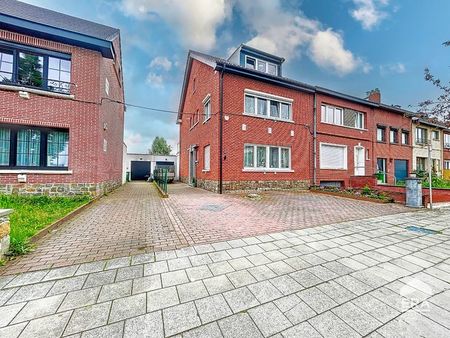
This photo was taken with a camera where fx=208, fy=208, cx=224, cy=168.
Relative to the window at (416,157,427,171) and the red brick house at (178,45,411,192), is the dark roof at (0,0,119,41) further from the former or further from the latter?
the window at (416,157,427,171)

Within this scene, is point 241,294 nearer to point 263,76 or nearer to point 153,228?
point 153,228

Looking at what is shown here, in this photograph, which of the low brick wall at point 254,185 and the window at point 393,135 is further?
the window at point 393,135

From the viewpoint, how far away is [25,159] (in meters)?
8.02

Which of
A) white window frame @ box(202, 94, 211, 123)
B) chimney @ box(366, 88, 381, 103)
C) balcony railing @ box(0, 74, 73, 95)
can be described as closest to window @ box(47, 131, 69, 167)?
balcony railing @ box(0, 74, 73, 95)

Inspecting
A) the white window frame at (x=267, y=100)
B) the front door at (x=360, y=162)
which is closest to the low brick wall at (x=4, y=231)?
the white window frame at (x=267, y=100)

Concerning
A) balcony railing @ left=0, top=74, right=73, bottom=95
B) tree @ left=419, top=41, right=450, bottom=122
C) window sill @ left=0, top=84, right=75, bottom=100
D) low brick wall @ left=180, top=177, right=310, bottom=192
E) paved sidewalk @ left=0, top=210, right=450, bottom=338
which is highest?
balcony railing @ left=0, top=74, right=73, bottom=95

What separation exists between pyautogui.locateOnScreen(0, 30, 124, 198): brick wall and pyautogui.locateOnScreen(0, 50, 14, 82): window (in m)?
0.55

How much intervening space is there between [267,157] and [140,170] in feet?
65.3

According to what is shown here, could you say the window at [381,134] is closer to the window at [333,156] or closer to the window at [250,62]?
the window at [333,156]

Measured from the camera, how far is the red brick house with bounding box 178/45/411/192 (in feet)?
37.7

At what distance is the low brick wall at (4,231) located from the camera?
9.88ft

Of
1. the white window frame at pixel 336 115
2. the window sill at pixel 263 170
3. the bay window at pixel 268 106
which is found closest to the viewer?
the window sill at pixel 263 170

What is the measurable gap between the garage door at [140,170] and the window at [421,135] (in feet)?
100.0

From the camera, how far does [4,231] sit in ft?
10.2
